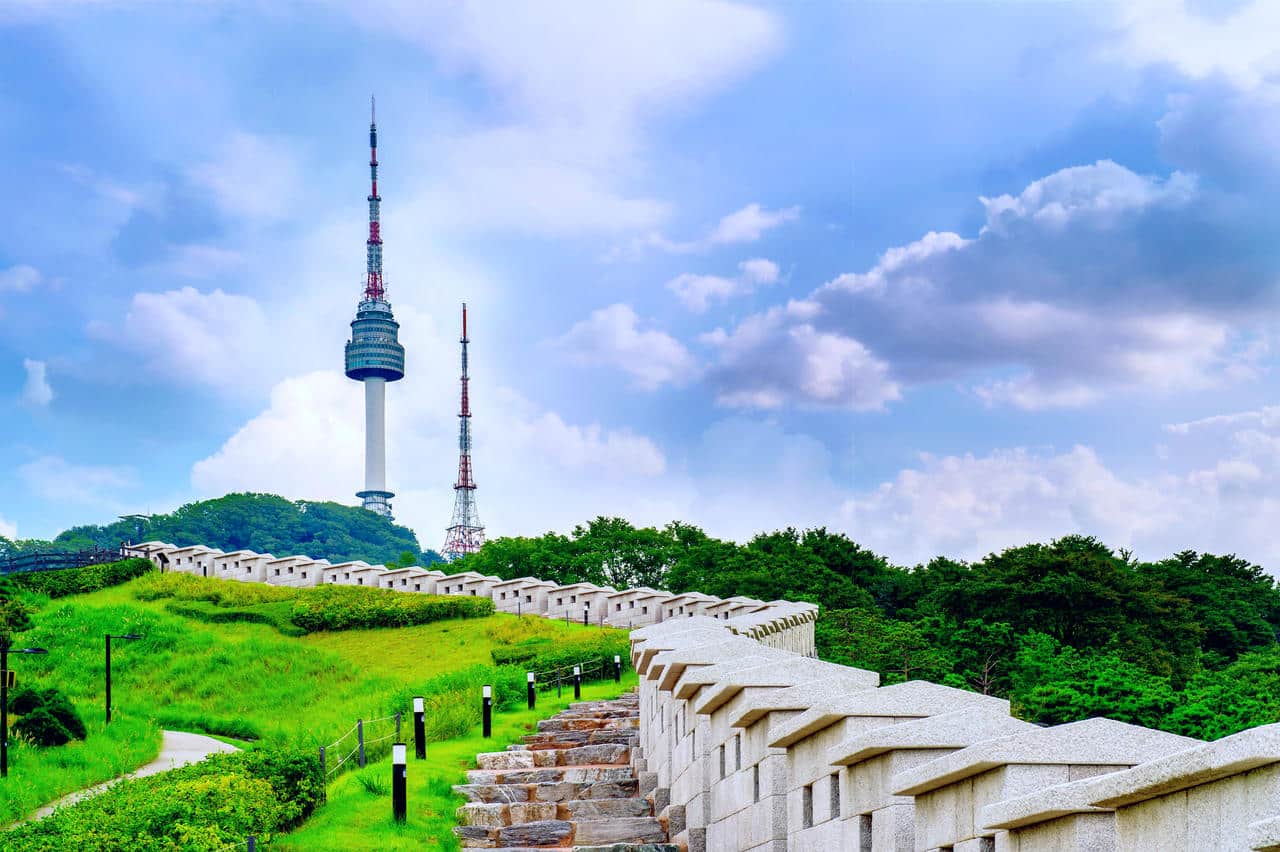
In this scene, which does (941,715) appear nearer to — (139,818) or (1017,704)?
(139,818)

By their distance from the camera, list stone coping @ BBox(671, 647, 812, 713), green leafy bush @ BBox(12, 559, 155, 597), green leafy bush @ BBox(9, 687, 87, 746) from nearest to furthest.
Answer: stone coping @ BBox(671, 647, 812, 713), green leafy bush @ BBox(9, 687, 87, 746), green leafy bush @ BBox(12, 559, 155, 597)

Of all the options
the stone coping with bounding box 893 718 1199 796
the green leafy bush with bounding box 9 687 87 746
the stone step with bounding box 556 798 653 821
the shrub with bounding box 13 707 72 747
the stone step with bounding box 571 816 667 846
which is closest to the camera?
the stone coping with bounding box 893 718 1199 796

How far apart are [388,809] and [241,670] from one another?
76.8ft

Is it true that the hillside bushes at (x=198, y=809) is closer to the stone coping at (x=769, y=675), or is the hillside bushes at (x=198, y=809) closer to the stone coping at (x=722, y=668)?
the stone coping at (x=722, y=668)

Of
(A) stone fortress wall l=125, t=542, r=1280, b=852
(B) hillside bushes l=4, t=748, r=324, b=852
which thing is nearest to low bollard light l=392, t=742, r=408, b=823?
(B) hillside bushes l=4, t=748, r=324, b=852

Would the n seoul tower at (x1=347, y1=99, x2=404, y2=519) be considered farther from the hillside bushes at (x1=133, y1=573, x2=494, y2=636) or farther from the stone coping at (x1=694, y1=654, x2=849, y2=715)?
the stone coping at (x1=694, y1=654, x2=849, y2=715)

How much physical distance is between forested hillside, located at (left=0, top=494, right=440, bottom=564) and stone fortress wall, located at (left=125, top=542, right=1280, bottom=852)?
125683mm

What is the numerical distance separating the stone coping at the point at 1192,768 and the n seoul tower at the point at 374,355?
151386 millimetres

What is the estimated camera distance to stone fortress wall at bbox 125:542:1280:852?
379 cm

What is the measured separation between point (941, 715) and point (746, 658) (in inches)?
155

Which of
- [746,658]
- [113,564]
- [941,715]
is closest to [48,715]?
[746,658]

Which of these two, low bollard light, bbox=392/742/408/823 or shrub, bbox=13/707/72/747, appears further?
shrub, bbox=13/707/72/747

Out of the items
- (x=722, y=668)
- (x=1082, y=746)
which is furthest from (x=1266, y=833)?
(x=722, y=668)

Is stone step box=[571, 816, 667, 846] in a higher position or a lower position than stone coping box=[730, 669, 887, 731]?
lower
